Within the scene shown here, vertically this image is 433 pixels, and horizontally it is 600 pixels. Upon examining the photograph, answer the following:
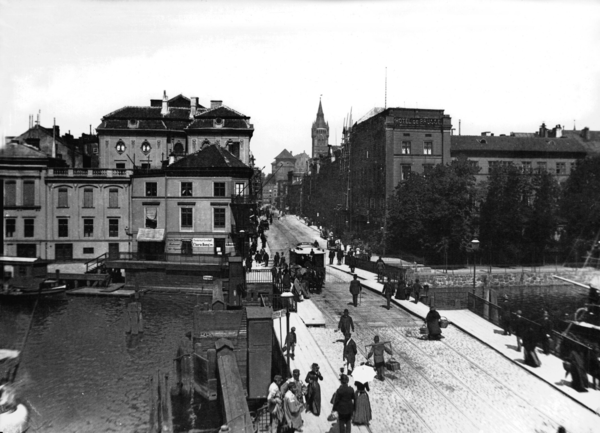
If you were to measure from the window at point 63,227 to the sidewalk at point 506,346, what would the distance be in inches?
1133

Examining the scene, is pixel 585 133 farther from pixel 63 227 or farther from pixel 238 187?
pixel 63 227

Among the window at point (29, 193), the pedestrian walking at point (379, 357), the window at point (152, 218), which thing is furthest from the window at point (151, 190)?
the pedestrian walking at point (379, 357)

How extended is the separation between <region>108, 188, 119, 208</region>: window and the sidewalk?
87.2ft

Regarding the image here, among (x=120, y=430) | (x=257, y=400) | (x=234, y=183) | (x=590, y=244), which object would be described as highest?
(x=234, y=183)

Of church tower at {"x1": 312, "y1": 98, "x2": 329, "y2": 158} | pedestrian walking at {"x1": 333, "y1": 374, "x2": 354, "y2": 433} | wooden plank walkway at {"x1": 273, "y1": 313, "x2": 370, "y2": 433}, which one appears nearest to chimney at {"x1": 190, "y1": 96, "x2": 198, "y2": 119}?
wooden plank walkway at {"x1": 273, "y1": 313, "x2": 370, "y2": 433}

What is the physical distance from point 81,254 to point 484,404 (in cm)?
4136

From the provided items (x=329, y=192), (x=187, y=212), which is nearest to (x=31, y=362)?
(x=187, y=212)

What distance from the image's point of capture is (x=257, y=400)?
1628cm

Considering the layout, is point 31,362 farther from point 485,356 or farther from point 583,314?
point 583,314

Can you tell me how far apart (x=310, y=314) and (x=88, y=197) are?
29912mm

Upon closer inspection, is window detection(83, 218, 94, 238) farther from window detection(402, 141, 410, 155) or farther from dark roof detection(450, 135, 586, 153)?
dark roof detection(450, 135, 586, 153)

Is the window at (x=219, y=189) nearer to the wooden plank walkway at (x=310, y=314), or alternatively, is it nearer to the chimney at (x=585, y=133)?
the wooden plank walkway at (x=310, y=314)

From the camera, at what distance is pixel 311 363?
56.1 feet

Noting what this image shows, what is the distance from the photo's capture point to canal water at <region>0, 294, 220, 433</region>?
752 inches
